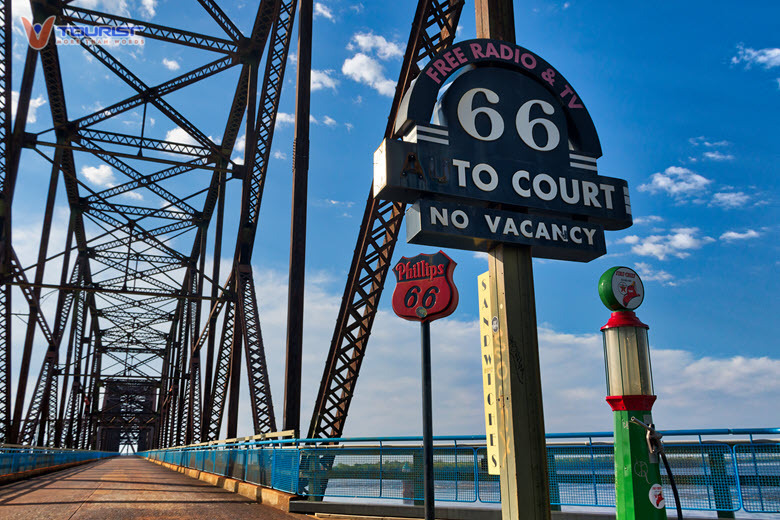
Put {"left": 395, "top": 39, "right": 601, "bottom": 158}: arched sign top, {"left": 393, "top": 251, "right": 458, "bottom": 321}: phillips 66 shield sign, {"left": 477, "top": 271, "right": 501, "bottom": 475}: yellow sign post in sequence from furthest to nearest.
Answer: {"left": 395, "top": 39, "right": 601, "bottom": 158}: arched sign top
{"left": 477, "top": 271, "right": 501, "bottom": 475}: yellow sign post
{"left": 393, "top": 251, "right": 458, "bottom": 321}: phillips 66 shield sign

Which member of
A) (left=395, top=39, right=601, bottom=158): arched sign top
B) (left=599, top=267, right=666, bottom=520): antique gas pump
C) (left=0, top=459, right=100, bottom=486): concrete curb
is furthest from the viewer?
(left=0, top=459, right=100, bottom=486): concrete curb

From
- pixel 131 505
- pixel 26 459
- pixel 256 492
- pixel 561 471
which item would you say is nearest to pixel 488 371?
pixel 561 471

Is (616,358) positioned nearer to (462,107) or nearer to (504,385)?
(504,385)

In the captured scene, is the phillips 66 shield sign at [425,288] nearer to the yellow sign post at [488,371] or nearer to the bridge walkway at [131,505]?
the yellow sign post at [488,371]

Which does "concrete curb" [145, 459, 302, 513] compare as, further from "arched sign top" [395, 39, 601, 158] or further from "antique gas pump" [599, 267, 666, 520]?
"antique gas pump" [599, 267, 666, 520]

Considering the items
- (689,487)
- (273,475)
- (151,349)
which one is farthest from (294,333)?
(151,349)

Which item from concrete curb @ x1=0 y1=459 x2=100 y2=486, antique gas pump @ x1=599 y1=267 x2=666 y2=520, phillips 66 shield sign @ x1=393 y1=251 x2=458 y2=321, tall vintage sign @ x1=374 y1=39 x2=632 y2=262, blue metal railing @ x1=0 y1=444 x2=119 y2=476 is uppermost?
tall vintage sign @ x1=374 y1=39 x2=632 y2=262

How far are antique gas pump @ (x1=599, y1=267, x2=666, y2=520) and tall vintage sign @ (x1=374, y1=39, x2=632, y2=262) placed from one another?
1193 mm

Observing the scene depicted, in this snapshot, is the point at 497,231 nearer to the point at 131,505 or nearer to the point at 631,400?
the point at 631,400

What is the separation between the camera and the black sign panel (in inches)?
192

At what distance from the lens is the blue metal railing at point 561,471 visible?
797 centimetres

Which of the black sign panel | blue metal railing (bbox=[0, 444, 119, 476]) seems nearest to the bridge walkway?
blue metal railing (bbox=[0, 444, 119, 476])

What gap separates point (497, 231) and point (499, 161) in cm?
62

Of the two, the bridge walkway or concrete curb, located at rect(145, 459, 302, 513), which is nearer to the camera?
the bridge walkway
